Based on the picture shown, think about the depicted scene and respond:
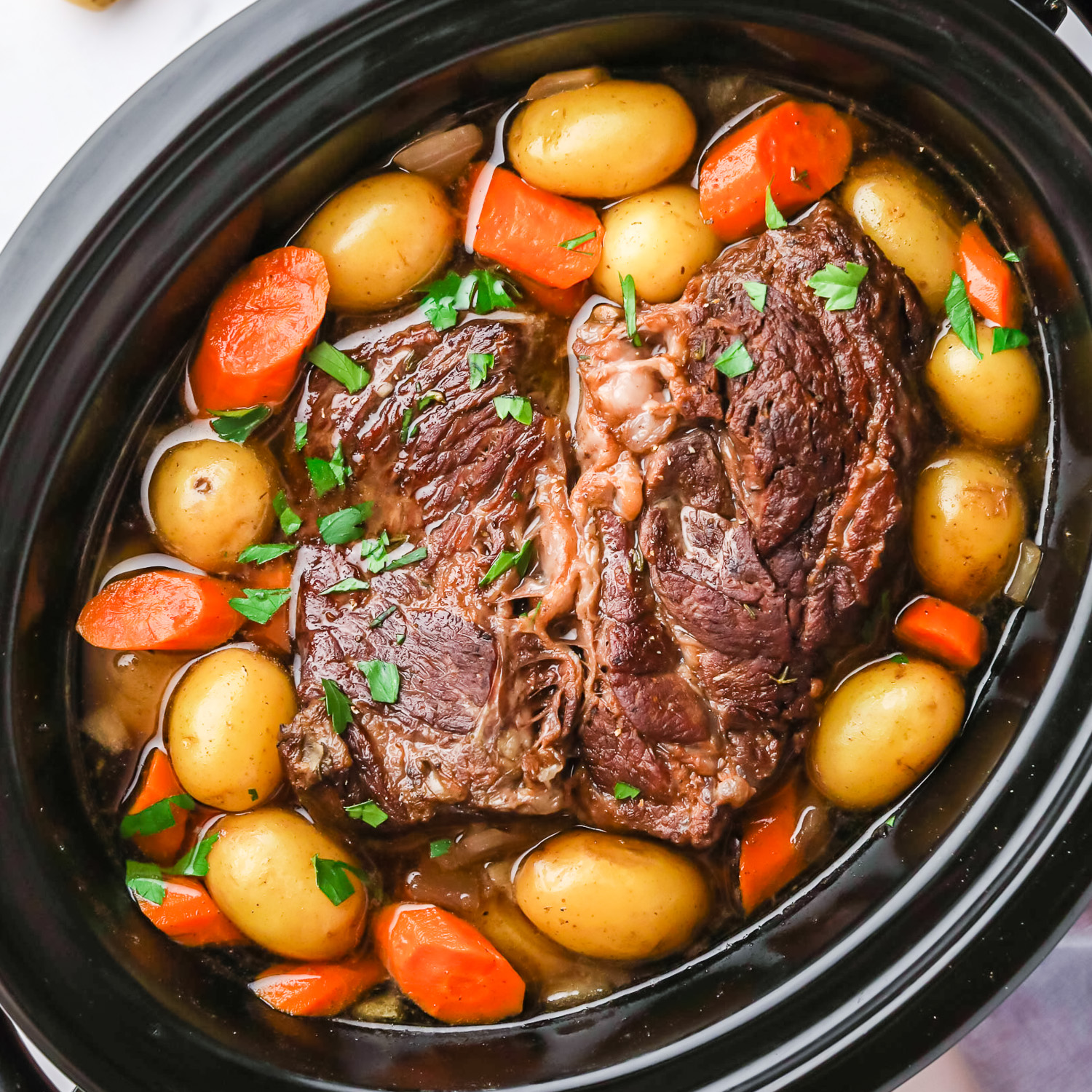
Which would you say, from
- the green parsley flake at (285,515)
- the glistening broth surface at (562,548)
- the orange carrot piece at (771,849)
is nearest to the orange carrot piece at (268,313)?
the glistening broth surface at (562,548)

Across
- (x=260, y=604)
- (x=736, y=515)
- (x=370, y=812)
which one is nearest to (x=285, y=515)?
(x=260, y=604)

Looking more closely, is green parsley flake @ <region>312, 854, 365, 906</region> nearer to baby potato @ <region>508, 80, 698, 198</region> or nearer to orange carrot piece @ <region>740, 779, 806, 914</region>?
orange carrot piece @ <region>740, 779, 806, 914</region>

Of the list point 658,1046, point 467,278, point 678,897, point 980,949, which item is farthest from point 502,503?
point 980,949

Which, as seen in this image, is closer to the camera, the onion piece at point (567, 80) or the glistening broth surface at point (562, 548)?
the glistening broth surface at point (562, 548)

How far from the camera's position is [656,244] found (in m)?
2.29

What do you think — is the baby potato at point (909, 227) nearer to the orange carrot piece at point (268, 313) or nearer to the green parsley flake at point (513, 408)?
the green parsley flake at point (513, 408)

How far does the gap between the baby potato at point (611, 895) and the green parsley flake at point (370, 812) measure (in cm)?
37

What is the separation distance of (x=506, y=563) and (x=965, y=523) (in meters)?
1.06

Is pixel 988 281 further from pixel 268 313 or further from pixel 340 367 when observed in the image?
pixel 268 313

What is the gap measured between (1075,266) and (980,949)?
1.48 metres

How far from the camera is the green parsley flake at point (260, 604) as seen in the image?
2312mm

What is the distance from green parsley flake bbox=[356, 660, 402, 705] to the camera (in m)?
2.21

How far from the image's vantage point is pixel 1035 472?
2436mm

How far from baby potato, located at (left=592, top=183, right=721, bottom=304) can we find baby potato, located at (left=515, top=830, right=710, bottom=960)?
1271 millimetres
